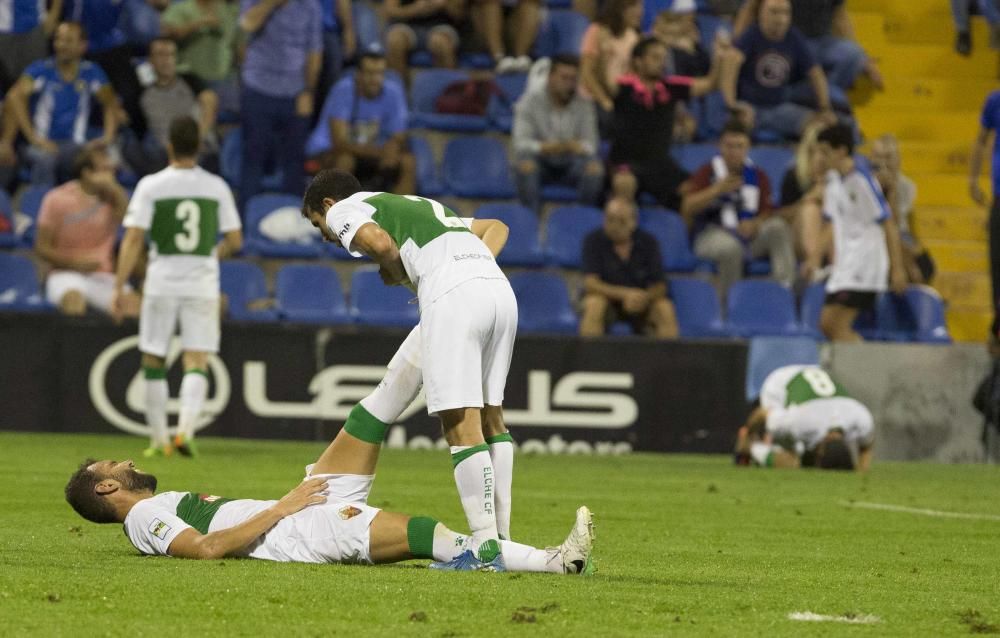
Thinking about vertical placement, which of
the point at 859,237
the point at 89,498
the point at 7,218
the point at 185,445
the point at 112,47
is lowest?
the point at 185,445

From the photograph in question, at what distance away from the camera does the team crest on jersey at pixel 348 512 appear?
6.48 meters

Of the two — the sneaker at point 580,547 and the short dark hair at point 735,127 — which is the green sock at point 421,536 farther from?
the short dark hair at point 735,127

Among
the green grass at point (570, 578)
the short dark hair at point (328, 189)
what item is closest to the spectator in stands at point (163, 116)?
the green grass at point (570, 578)

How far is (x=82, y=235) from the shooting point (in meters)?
15.7

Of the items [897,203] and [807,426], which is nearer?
[807,426]

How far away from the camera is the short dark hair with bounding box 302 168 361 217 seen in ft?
21.8

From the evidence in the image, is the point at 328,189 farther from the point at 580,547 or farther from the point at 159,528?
the point at 580,547

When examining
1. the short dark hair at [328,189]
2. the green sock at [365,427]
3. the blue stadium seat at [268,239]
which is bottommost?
the green sock at [365,427]

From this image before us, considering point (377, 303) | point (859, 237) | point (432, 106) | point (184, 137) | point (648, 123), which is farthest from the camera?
point (432, 106)

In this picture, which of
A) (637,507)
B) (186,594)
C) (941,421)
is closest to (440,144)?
(941,421)

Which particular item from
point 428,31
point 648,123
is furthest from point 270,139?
point 648,123

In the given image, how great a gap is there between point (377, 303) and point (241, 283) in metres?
1.31

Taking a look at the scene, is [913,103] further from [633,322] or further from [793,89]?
[633,322]

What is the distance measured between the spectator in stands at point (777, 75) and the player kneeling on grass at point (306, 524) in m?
12.2
